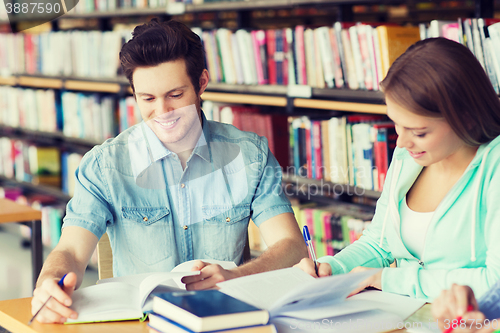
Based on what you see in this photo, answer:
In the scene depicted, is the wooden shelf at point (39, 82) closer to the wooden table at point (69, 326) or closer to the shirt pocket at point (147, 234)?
the shirt pocket at point (147, 234)

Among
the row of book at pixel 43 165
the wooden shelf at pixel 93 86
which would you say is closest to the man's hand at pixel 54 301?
the wooden shelf at pixel 93 86

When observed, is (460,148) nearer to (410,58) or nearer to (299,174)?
(410,58)

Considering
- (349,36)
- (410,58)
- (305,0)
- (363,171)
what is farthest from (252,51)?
(410,58)

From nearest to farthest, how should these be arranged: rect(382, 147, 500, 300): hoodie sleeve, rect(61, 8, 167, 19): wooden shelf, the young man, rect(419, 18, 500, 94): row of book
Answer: rect(382, 147, 500, 300): hoodie sleeve → the young man → rect(419, 18, 500, 94): row of book → rect(61, 8, 167, 19): wooden shelf

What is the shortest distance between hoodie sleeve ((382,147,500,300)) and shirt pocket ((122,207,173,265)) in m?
0.57

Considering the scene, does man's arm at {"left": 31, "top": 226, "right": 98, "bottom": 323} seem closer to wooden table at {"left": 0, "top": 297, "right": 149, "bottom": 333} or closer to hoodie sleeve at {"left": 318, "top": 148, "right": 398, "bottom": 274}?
wooden table at {"left": 0, "top": 297, "right": 149, "bottom": 333}

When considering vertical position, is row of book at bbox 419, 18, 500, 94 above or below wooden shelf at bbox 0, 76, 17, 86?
above

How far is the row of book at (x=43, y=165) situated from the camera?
3.65 m

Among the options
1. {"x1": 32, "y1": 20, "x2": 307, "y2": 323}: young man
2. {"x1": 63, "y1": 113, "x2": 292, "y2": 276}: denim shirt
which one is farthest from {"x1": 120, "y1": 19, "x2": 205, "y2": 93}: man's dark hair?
{"x1": 63, "y1": 113, "x2": 292, "y2": 276}: denim shirt

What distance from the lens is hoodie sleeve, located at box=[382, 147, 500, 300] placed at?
106cm

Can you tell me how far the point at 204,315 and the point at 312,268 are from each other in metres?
0.38

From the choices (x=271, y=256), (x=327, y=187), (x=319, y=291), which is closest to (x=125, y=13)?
(x=327, y=187)

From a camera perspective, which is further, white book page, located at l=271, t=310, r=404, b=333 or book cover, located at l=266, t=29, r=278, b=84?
book cover, located at l=266, t=29, r=278, b=84

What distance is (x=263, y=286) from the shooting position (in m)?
0.99
